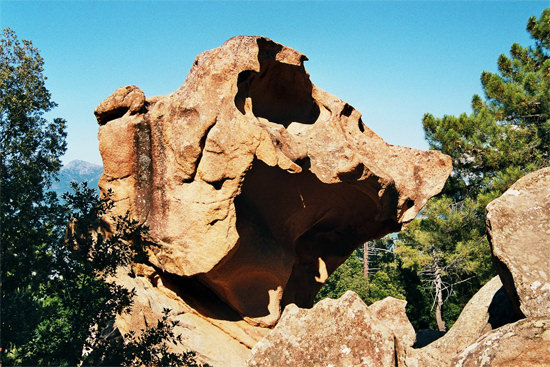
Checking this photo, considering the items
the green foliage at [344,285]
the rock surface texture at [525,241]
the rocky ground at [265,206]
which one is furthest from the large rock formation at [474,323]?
the green foliage at [344,285]

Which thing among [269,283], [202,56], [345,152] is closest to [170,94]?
[202,56]

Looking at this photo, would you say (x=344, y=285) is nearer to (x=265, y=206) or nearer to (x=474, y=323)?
(x=265, y=206)

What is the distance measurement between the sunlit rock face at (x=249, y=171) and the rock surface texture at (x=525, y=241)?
8.96ft

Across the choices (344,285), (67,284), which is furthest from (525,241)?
(344,285)

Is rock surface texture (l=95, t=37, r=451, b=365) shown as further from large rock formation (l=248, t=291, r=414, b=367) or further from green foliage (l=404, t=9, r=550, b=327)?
green foliage (l=404, t=9, r=550, b=327)

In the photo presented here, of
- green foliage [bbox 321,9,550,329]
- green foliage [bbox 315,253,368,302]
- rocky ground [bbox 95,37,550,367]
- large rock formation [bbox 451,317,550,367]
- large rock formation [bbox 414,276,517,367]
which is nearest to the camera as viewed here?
large rock formation [bbox 451,317,550,367]

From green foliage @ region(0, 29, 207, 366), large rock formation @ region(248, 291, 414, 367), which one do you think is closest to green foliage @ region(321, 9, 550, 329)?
large rock formation @ region(248, 291, 414, 367)

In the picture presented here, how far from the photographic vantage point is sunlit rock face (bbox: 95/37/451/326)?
8.55 metres

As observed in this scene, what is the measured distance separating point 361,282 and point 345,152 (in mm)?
20872

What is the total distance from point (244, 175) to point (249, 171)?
15 cm

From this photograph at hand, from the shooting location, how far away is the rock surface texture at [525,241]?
6633mm

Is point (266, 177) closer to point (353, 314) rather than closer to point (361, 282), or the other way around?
point (353, 314)

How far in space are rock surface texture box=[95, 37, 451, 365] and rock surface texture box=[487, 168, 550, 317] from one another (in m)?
2.74

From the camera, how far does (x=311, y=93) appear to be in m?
10.5
